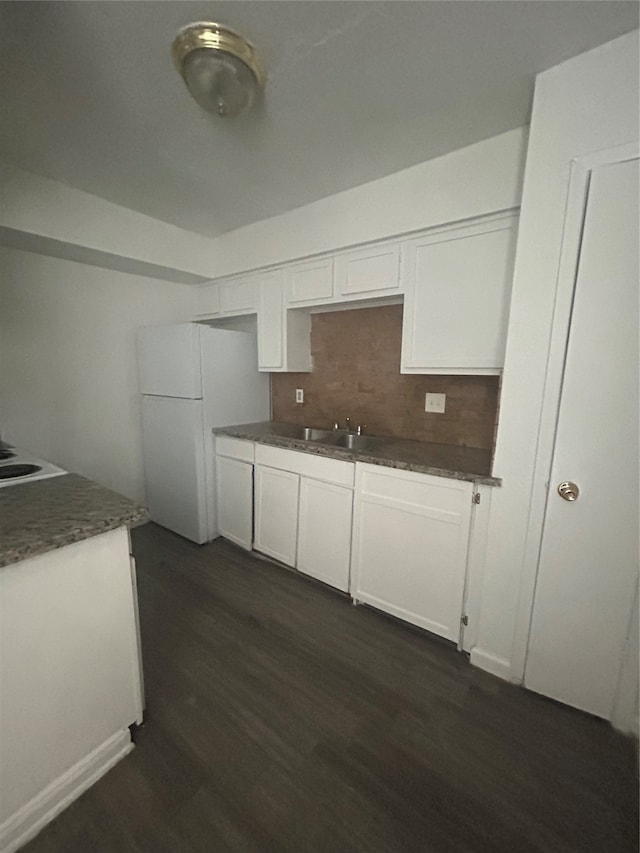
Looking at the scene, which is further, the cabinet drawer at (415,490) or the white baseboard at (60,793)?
the cabinet drawer at (415,490)

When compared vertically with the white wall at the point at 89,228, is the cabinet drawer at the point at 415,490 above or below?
below

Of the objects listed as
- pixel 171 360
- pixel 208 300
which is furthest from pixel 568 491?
pixel 208 300

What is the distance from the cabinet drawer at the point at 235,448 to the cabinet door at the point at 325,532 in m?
0.50

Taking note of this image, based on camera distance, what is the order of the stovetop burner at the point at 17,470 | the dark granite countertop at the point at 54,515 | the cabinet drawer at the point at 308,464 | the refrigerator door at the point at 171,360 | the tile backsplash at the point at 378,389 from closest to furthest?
the dark granite countertop at the point at 54,515 < the stovetop burner at the point at 17,470 < the cabinet drawer at the point at 308,464 < the tile backsplash at the point at 378,389 < the refrigerator door at the point at 171,360

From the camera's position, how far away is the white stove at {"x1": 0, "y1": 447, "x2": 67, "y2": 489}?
138 centimetres

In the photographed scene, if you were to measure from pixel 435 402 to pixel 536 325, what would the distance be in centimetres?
89

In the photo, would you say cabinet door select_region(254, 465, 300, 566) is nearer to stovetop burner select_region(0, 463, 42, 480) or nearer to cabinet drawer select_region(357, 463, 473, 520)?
cabinet drawer select_region(357, 463, 473, 520)

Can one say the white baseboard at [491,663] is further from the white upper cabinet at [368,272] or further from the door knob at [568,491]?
the white upper cabinet at [368,272]

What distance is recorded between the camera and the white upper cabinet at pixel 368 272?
1.93m

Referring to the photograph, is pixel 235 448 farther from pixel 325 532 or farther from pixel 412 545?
pixel 412 545

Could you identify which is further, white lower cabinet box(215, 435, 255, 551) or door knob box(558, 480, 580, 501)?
white lower cabinet box(215, 435, 255, 551)

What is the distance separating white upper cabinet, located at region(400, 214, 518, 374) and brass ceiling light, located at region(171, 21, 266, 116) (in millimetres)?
1007

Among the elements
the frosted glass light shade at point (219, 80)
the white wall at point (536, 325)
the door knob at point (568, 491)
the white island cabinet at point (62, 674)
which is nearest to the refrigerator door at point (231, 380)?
the frosted glass light shade at point (219, 80)

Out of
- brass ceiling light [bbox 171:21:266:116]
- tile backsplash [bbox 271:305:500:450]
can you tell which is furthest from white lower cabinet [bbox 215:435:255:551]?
brass ceiling light [bbox 171:21:266:116]
